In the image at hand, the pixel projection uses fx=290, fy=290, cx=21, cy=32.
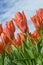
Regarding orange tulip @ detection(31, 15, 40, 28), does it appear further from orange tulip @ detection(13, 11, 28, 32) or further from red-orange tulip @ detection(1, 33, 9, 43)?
red-orange tulip @ detection(1, 33, 9, 43)

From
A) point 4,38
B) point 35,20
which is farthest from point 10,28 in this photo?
point 35,20

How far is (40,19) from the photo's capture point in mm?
2168

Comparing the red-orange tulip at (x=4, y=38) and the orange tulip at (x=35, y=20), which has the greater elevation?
the orange tulip at (x=35, y=20)

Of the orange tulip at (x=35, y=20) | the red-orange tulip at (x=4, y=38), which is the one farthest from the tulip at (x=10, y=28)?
the orange tulip at (x=35, y=20)

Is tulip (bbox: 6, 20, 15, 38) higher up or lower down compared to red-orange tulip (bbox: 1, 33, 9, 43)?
higher up

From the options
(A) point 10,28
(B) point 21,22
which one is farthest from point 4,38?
(B) point 21,22

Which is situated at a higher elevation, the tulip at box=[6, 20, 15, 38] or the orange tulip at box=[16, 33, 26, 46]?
the tulip at box=[6, 20, 15, 38]

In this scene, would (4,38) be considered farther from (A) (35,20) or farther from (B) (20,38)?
(A) (35,20)

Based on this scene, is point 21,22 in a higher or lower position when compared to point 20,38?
higher

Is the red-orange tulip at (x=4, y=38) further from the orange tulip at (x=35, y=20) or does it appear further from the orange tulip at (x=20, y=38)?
the orange tulip at (x=35, y=20)

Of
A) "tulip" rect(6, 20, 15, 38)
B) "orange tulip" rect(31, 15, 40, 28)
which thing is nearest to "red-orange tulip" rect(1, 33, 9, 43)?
"tulip" rect(6, 20, 15, 38)

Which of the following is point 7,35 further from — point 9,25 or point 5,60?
point 5,60

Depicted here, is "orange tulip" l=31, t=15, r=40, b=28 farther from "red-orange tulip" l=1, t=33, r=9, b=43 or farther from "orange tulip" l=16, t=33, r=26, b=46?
"red-orange tulip" l=1, t=33, r=9, b=43

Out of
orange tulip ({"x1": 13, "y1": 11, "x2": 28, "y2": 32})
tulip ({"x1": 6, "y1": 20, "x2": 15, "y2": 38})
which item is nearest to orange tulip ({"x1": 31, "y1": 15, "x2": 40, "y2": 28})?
orange tulip ({"x1": 13, "y1": 11, "x2": 28, "y2": 32})
